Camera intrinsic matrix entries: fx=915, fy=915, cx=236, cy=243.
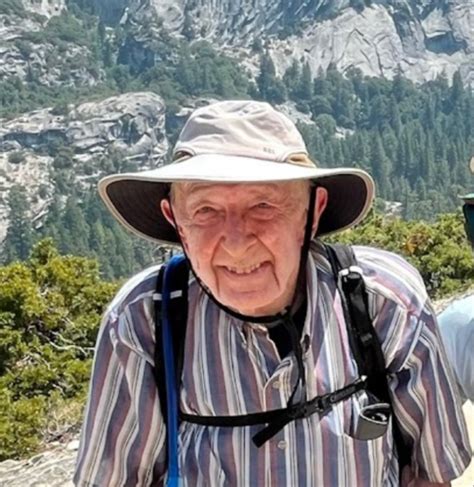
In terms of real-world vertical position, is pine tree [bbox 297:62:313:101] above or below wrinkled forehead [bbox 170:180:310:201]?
below

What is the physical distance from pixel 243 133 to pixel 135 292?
347mm

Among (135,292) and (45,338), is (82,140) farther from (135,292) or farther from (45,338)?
(135,292)

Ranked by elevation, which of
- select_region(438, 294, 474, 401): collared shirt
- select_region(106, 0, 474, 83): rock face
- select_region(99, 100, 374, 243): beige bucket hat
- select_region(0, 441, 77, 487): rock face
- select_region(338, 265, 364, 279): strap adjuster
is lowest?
select_region(106, 0, 474, 83): rock face

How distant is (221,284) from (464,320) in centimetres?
64

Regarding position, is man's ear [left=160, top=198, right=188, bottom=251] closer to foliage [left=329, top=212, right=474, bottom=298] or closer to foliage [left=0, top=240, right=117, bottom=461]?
foliage [left=0, top=240, right=117, bottom=461]

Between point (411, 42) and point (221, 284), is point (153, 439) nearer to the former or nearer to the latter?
point (221, 284)

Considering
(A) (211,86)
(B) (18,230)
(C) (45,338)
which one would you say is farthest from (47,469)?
(A) (211,86)

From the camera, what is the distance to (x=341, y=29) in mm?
109562

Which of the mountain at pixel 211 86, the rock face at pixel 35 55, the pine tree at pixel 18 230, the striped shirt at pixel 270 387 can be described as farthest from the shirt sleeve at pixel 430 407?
the rock face at pixel 35 55

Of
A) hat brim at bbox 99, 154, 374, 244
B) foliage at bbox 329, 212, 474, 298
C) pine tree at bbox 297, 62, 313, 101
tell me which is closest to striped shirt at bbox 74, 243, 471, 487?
hat brim at bbox 99, 154, 374, 244

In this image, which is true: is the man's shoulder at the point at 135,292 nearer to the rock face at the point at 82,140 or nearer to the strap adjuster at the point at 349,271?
the strap adjuster at the point at 349,271

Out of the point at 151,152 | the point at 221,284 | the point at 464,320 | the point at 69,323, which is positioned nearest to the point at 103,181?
the point at 221,284

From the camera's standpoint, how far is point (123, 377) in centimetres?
160

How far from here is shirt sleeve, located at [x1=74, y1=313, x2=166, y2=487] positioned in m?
1.59
